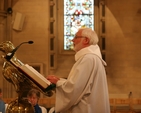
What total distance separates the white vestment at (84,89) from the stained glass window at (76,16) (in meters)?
7.81

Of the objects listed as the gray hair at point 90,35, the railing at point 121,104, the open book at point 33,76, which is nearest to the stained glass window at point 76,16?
the railing at point 121,104

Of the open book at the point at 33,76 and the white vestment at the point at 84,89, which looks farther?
the white vestment at the point at 84,89

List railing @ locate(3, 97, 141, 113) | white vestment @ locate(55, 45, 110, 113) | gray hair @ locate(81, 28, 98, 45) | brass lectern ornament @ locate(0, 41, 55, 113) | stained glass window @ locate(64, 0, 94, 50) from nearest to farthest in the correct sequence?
brass lectern ornament @ locate(0, 41, 55, 113)
white vestment @ locate(55, 45, 110, 113)
gray hair @ locate(81, 28, 98, 45)
railing @ locate(3, 97, 141, 113)
stained glass window @ locate(64, 0, 94, 50)

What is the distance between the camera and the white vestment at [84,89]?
9.66 ft

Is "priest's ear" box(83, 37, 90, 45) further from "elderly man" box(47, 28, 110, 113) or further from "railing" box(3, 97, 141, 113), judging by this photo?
"railing" box(3, 97, 141, 113)

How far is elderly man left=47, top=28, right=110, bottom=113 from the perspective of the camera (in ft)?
9.66

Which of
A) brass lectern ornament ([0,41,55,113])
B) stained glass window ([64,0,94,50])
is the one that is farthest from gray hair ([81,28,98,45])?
stained glass window ([64,0,94,50])

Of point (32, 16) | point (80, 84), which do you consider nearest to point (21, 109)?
point (80, 84)

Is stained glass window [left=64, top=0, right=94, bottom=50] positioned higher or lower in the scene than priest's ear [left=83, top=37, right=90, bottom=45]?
higher

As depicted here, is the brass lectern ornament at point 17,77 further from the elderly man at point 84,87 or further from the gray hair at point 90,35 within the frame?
the gray hair at point 90,35

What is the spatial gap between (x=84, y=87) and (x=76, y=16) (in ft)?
26.8

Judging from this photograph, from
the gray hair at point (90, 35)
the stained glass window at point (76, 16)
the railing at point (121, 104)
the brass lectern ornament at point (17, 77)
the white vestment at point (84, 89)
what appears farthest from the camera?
the stained glass window at point (76, 16)

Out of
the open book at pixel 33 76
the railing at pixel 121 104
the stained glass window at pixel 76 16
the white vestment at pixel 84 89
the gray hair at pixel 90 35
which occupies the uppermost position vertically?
the stained glass window at pixel 76 16

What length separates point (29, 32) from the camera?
34.3ft
